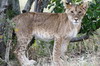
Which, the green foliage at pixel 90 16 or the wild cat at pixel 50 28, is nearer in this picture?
the wild cat at pixel 50 28

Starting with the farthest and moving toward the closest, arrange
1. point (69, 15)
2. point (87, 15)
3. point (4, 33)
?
point (87, 15)
point (69, 15)
point (4, 33)

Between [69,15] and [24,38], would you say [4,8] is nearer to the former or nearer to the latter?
[24,38]

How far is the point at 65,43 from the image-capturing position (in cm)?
827

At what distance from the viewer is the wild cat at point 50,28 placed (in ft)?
26.2

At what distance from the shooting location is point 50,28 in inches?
324

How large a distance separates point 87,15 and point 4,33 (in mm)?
2099

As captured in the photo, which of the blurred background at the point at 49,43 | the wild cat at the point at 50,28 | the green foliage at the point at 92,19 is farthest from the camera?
the green foliage at the point at 92,19

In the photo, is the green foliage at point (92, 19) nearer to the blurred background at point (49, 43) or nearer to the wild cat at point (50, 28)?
the blurred background at point (49, 43)

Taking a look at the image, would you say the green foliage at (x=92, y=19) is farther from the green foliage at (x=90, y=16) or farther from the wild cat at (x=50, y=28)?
the wild cat at (x=50, y=28)

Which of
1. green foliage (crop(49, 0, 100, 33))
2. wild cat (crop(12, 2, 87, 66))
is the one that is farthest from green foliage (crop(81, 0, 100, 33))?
wild cat (crop(12, 2, 87, 66))

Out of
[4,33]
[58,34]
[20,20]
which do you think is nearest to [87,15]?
[58,34]

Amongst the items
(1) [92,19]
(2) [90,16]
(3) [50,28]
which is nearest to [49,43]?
(3) [50,28]

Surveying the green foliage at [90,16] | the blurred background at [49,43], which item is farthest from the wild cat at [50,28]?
the green foliage at [90,16]

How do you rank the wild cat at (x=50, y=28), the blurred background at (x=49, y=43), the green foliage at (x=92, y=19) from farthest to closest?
1. the green foliage at (x=92, y=19)
2. the wild cat at (x=50, y=28)
3. the blurred background at (x=49, y=43)
